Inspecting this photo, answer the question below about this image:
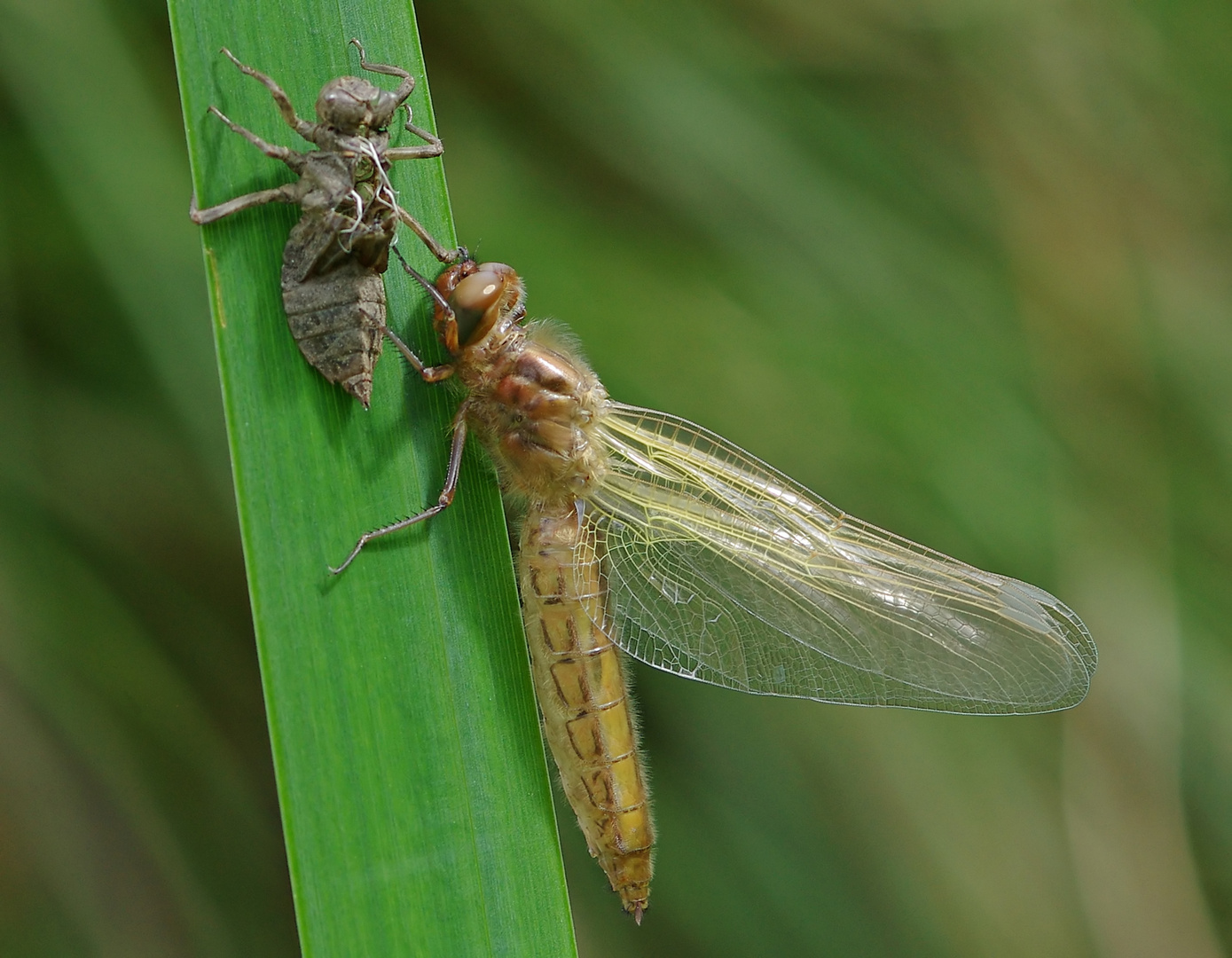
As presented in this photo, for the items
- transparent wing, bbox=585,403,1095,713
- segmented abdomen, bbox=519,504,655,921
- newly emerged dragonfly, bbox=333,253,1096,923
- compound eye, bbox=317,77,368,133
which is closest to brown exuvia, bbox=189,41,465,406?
compound eye, bbox=317,77,368,133

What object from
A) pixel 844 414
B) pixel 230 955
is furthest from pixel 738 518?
pixel 230 955

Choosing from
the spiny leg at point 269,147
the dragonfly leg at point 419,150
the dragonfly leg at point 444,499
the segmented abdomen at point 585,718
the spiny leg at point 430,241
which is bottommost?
the segmented abdomen at point 585,718

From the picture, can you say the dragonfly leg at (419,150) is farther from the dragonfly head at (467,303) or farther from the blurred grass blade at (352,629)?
the dragonfly head at (467,303)

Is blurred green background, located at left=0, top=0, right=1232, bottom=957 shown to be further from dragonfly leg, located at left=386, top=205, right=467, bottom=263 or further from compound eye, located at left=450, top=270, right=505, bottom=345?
dragonfly leg, located at left=386, top=205, right=467, bottom=263

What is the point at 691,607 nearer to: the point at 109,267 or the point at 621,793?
the point at 621,793

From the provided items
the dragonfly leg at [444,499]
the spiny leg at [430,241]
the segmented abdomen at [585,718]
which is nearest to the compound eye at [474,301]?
the spiny leg at [430,241]

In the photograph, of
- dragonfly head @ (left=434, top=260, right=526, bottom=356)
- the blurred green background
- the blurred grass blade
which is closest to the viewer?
the blurred grass blade

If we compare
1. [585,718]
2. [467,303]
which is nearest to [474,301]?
[467,303]
